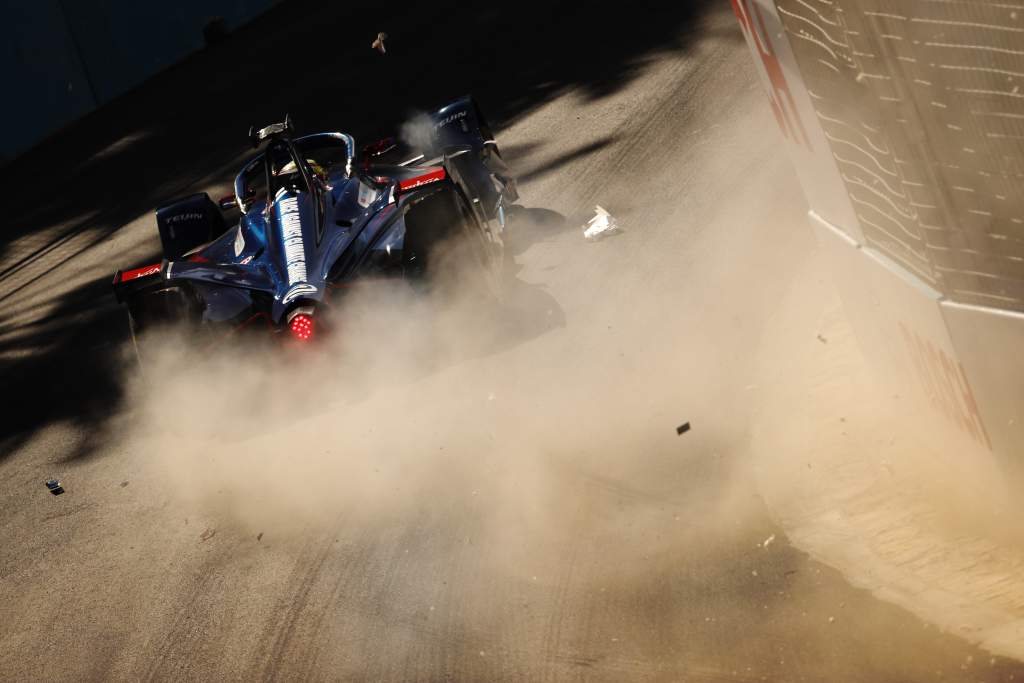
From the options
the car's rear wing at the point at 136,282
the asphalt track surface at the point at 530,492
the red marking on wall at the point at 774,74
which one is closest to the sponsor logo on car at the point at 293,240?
the car's rear wing at the point at 136,282

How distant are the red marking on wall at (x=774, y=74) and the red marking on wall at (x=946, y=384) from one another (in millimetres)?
1106

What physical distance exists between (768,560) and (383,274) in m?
3.47

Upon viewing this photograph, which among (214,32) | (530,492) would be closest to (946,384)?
(530,492)

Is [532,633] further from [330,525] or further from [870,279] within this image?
[870,279]

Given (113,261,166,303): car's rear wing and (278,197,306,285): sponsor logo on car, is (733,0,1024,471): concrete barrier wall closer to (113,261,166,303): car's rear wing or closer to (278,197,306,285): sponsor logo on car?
(278,197,306,285): sponsor logo on car

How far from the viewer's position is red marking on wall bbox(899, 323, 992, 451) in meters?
5.01

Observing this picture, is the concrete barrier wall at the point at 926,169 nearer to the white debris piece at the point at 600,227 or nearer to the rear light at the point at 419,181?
the rear light at the point at 419,181

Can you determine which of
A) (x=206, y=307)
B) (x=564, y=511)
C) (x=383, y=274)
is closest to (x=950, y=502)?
(x=564, y=511)

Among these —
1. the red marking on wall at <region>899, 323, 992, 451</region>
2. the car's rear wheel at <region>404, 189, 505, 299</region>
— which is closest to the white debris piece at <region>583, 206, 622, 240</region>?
the car's rear wheel at <region>404, 189, 505, 299</region>

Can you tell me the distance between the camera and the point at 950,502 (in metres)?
5.59

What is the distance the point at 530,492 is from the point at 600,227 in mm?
3627

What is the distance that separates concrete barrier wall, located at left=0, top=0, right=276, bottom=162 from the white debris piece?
36.7 ft

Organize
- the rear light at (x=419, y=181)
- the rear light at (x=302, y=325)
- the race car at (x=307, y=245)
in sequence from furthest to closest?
the rear light at (x=419, y=181) → the race car at (x=307, y=245) → the rear light at (x=302, y=325)

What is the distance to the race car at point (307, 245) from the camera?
782cm
